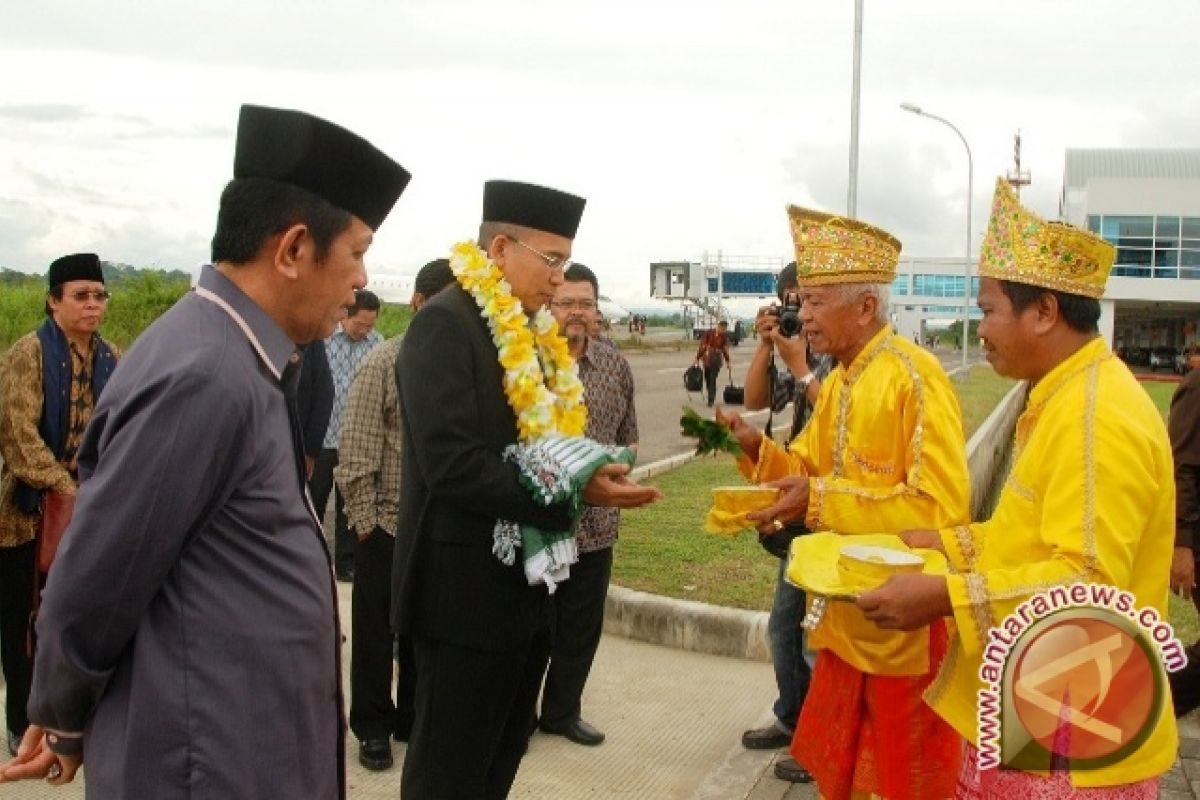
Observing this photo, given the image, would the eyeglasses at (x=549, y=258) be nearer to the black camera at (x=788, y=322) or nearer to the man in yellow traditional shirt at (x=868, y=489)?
the man in yellow traditional shirt at (x=868, y=489)

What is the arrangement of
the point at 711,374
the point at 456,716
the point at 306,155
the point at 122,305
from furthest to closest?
the point at 711,374 → the point at 122,305 → the point at 456,716 → the point at 306,155

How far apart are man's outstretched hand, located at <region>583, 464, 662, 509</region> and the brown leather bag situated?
102 inches

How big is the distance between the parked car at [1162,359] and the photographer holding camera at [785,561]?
6438 cm

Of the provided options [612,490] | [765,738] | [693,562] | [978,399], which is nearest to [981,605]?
[612,490]

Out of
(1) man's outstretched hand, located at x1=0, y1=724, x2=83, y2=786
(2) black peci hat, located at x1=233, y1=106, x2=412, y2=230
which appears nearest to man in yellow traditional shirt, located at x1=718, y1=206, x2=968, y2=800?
(2) black peci hat, located at x1=233, y1=106, x2=412, y2=230

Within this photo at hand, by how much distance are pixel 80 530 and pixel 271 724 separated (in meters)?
0.50

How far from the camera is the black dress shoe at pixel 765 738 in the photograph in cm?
502

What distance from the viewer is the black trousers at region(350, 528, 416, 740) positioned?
4.99 meters

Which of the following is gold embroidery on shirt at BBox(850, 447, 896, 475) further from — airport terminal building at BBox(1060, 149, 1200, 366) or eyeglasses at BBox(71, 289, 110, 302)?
airport terminal building at BBox(1060, 149, 1200, 366)

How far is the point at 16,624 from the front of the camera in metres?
4.98

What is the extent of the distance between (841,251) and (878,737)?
165 cm

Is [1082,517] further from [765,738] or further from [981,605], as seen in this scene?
[765,738]

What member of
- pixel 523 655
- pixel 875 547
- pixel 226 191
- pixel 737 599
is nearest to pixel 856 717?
pixel 875 547

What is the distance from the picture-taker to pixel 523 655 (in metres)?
3.41
